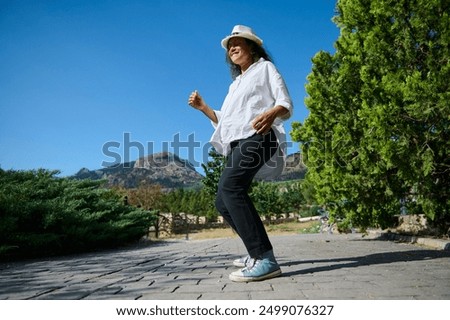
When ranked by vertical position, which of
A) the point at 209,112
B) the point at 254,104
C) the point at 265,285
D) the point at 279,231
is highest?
the point at 209,112

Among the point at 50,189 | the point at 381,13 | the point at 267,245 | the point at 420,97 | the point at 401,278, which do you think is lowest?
the point at 401,278

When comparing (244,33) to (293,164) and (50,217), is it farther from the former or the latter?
(293,164)

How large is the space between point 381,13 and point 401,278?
5723 mm

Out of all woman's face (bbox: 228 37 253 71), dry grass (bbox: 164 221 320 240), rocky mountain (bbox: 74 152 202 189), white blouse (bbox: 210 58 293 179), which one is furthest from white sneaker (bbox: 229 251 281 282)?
rocky mountain (bbox: 74 152 202 189)

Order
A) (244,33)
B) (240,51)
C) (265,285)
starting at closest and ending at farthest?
(265,285)
(244,33)
(240,51)

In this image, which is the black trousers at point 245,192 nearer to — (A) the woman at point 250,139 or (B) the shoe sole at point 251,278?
(A) the woman at point 250,139

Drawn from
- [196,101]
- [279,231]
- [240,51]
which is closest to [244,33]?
[240,51]

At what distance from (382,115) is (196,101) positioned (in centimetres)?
383

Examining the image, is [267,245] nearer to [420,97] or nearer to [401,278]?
[401,278]

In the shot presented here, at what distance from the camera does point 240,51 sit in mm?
3104

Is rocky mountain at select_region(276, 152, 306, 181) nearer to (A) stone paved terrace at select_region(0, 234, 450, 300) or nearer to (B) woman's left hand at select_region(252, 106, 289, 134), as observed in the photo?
(B) woman's left hand at select_region(252, 106, 289, 134)

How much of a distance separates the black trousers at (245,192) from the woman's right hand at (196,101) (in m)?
0.74
